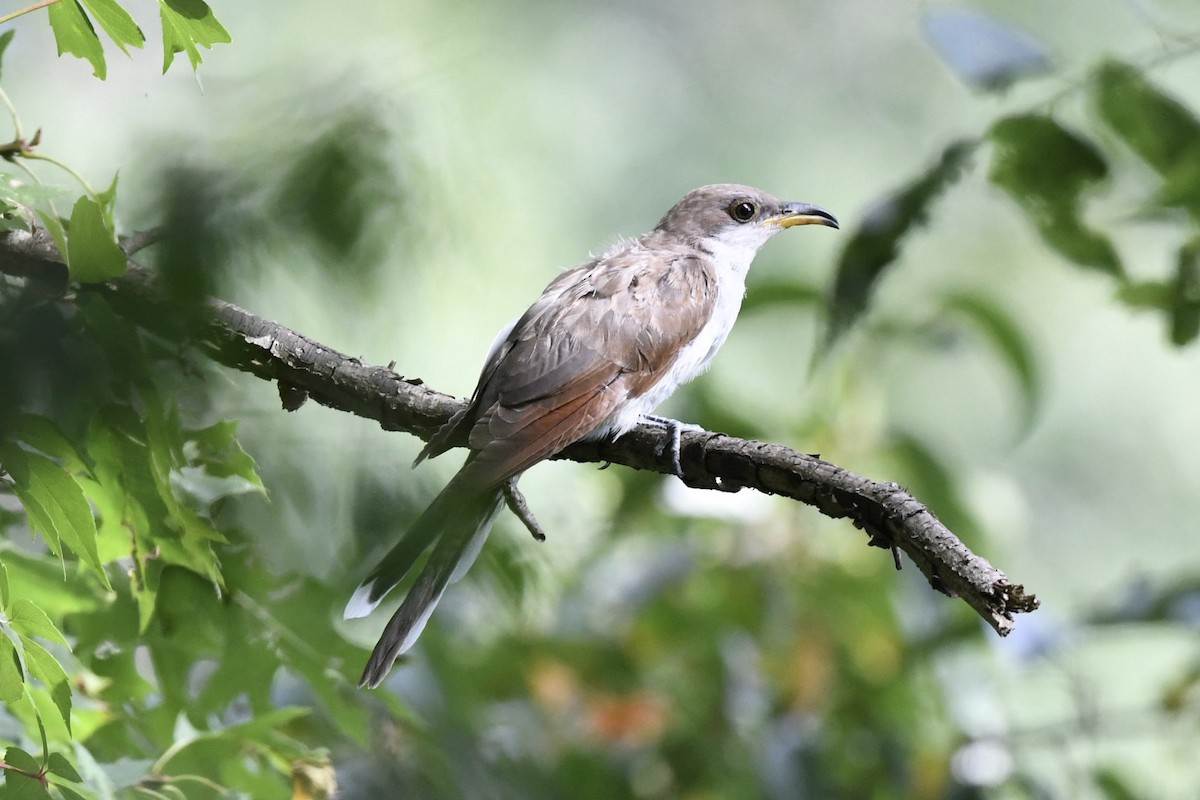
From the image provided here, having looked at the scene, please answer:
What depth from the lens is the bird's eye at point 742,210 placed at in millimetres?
4004

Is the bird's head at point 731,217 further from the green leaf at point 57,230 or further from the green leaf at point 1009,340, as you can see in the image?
the green leaf at point 57,230

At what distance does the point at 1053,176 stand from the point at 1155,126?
0.89 feet

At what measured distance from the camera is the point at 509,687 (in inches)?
162

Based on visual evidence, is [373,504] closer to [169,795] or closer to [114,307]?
[114,307]

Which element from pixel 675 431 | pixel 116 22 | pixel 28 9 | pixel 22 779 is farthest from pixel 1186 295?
pixel 22 779

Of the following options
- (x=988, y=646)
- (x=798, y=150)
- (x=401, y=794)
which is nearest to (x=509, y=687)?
(x=401, y=794)

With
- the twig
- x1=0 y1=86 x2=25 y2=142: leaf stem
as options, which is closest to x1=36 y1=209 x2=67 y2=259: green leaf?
x1=0 y1=86 x2=25 y2=142: leaf stem

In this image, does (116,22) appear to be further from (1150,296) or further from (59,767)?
(1150,296)

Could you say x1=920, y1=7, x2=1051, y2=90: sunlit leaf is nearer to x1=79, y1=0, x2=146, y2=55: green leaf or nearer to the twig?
the twig

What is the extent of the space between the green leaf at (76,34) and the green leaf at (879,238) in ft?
6.04

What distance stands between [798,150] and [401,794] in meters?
10.9

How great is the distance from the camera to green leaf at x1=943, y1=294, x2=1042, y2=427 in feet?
13.4

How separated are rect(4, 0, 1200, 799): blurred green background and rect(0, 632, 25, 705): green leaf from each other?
312 millimetres

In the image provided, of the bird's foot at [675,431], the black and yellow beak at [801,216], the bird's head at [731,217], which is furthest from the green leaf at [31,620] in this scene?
the black and yellow beak at [801,216]
